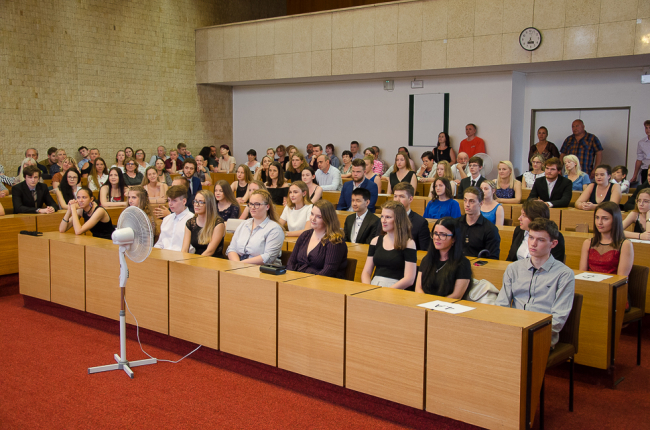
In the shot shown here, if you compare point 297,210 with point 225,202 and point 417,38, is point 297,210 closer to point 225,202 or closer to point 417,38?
point 225,202

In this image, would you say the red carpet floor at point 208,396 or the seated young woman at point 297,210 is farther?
the seated young woman at point 297,210

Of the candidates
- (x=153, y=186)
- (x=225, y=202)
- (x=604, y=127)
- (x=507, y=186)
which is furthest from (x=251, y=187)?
(x=604, y=127)

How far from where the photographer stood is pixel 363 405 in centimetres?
342

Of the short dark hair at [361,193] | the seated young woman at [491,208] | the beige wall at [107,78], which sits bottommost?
the seated young woman at [491,208]

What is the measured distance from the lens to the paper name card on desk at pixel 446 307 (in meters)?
3.06

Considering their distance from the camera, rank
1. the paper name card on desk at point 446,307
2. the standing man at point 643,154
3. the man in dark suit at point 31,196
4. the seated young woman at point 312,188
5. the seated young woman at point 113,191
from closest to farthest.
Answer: the paper name card on desk at point 446,307, the man in dark suit at point 31,196, the seated young woman at point 312,188, the seated young woman at point 113,191, the standing man at point 643,154

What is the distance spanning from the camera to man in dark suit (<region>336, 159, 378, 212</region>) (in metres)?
7.50

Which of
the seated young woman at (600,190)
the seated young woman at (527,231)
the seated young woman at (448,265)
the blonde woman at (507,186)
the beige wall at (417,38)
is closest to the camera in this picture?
the seated young woman at (448,265)

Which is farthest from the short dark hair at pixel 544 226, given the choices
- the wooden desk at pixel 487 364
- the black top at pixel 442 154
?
the black top at pixel 442 154

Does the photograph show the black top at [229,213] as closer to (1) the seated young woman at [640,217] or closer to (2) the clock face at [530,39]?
(1) the seated young woman at [640,217]

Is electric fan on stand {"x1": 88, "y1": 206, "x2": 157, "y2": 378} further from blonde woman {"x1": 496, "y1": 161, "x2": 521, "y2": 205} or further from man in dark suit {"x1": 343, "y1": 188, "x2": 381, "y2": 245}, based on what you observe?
blonde woman {"x1": 496, "y1": 161, "x2": 521, "y2": 205}

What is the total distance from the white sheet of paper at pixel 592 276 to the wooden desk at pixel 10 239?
5515 mm

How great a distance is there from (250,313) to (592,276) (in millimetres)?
2290

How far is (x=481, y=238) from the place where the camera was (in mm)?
5020
